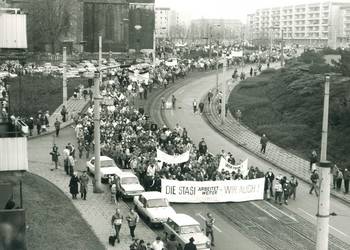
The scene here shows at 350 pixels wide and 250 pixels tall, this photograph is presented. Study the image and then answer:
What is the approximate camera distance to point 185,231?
24.4 metres

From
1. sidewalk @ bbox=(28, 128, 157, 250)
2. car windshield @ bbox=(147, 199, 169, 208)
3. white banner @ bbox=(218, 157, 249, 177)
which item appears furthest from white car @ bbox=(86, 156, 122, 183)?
car windshield @ bbox=(147, 199, 169, 208)

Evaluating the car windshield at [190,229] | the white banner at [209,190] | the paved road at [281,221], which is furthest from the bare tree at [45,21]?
the car windshield at [190,229]

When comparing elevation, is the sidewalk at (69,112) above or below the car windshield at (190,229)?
above

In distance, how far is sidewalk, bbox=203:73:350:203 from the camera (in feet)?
132

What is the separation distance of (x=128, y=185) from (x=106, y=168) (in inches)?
146

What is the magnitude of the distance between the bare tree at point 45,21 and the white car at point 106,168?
66836 mm

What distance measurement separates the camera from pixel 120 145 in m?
38.6

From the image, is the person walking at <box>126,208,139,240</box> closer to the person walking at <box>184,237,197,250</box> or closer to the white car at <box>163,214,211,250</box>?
the white car at <box>163,214,211,250</box>

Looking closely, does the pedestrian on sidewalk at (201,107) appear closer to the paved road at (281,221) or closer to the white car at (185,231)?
the paved road at (281,221)

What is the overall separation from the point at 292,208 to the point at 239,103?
31090 mm

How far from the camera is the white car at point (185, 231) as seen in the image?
23.9 m

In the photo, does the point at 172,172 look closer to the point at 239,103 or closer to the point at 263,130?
the point at 263,130

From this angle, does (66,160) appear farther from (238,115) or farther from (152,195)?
(238,115)

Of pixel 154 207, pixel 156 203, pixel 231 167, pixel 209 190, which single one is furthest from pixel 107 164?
pixel 154 207
